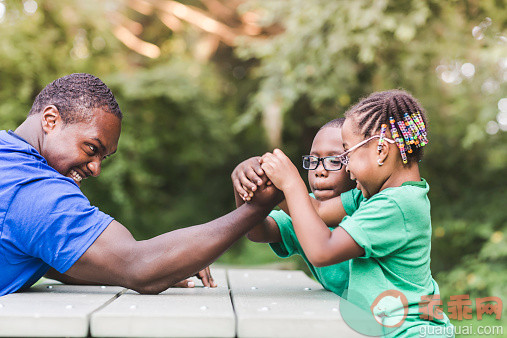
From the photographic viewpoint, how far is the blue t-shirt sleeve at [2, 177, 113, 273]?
187 centimetres

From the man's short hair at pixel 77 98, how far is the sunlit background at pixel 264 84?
13.5ft

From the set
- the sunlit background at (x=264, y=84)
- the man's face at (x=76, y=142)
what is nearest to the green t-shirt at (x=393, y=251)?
Answer: the man's face at (x=76, y=142)

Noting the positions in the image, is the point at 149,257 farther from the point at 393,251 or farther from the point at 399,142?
the point at 399,142

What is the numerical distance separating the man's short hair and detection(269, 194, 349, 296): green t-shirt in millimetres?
895

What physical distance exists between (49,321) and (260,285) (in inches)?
43.3

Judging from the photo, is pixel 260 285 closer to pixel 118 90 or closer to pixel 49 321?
pixel 49 321

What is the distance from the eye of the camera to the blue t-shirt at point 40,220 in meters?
1.87

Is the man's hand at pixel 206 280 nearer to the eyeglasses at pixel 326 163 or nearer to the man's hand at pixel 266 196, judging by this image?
the man's hand at pixel 266 196

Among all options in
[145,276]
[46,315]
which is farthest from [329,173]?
[46,315]

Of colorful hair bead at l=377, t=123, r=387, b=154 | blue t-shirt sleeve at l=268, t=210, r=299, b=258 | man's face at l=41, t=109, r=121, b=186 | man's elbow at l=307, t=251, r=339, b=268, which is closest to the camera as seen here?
man's elbow at l=307, t=251, r=339, b=268

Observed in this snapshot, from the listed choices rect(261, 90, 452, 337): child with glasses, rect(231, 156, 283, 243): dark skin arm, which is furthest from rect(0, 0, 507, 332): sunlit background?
rect(231, 156, 283, 243): dark skin arm

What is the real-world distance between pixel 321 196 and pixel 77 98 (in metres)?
1.23

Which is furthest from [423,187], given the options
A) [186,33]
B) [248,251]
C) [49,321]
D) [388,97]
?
[248,251]

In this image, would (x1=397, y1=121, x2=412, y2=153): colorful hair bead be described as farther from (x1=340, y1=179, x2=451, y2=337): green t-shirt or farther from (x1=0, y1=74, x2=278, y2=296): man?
(x1=0, y1=74, x2=278, y2=296): man
